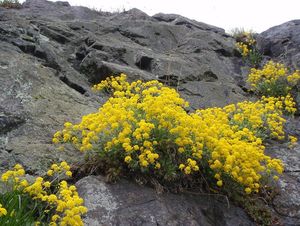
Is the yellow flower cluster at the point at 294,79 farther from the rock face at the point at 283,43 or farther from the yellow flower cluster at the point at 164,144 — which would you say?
the yellow flower cluster at the point at 164,144

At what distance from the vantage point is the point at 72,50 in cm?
989

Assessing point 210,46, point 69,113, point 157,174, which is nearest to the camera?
point 157,174

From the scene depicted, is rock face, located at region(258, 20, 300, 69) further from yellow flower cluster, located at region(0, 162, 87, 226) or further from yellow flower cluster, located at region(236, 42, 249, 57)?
yellow flower cluster, located at region(0, 162, 87, 226)

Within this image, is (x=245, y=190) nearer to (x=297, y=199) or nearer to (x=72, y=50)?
(x=297, y=199)

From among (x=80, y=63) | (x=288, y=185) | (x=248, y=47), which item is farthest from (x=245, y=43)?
(x=288, y=185)

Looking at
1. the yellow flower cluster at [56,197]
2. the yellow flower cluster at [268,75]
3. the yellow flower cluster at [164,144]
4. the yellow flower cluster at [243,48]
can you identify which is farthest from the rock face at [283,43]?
the yellow flower cluster at [56,197]

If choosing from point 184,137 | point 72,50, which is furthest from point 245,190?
point 72,50

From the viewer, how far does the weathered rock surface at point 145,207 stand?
441 centimetres

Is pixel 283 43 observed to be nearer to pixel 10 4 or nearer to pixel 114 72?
pixel 114 72

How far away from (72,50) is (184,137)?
18.4 feet

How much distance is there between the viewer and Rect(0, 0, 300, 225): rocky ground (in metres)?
4.74

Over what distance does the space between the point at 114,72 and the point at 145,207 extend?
469 cm

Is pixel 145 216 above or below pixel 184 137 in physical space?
below

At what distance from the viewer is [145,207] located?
4605 millimetres
